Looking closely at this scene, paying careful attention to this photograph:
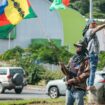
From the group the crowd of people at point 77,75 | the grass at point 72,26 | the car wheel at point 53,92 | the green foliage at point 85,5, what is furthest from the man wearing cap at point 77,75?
the green foliage at point 85,5

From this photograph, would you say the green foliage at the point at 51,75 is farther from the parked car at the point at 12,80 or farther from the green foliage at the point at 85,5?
the green foliage at the point at 85,5

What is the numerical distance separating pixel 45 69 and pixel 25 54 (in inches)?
141

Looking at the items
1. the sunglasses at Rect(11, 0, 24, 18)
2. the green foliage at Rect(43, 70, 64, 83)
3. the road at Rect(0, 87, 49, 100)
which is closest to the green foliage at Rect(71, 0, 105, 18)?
the green foliage at Rect(43, 70, 64, 83)

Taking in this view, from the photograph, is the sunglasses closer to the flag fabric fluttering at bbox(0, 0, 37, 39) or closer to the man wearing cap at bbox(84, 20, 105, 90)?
the flag fabric fluttering at bbox(0, 0, 37, 39)

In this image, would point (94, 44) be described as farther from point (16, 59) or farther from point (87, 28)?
point (16, 59)

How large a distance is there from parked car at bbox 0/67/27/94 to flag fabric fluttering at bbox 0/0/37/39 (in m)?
13.1

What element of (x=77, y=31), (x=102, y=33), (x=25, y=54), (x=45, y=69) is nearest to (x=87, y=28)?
(x=102, y=33)

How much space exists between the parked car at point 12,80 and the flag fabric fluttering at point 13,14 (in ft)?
42.9

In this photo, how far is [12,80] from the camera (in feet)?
108

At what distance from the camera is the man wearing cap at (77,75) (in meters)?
11.0

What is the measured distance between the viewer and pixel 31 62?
149 feet

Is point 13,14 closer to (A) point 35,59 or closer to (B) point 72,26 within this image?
(A) point 35,59

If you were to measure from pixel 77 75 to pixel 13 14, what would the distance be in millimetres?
7560

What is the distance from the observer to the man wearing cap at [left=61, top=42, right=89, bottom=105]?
11.0m
